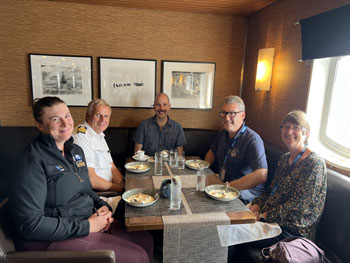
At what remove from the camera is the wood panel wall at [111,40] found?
321cm

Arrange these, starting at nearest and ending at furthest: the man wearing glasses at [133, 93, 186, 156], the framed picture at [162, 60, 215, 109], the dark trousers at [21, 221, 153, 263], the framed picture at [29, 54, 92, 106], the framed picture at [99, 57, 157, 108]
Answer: the dark trousers at [21, 221, 153, 263]
the man wearing glasses at [133, 93, 186, 156]
the framed picture at [29, 54, 92, 106]
the framed picture at [99, 57, 157, 108]
the framed picture at [162, 60, 215, 109]

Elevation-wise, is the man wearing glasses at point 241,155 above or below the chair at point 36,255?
above

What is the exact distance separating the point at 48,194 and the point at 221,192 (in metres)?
1.20

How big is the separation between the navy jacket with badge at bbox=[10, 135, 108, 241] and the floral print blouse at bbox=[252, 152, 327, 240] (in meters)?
1.39

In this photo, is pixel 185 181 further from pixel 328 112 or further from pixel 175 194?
pixel 328 112

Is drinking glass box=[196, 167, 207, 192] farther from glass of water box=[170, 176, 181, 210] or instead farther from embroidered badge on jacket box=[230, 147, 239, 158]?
embroidered badge on jacket box=[230, 147, 239, 158]

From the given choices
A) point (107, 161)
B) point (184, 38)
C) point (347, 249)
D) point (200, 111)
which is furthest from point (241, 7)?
point (347, 249)

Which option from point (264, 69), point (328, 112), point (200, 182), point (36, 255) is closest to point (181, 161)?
point (200, 182)

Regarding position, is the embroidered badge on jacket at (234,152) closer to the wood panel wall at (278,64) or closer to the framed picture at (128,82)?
the wood panel wall at (278,64)

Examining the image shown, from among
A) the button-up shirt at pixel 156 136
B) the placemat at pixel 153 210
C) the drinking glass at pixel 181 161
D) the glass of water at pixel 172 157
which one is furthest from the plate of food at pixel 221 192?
the button-up shirt at pixel 156 136

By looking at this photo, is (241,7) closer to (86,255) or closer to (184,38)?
(184,38)

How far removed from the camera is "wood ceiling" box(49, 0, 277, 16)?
301cm

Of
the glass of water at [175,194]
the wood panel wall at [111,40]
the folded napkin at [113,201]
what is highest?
the wood panel wall at [111,40]

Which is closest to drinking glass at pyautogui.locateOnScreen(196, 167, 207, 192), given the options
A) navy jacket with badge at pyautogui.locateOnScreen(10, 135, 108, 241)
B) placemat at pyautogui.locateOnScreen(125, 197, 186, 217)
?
placemat at pyautogui.locateOnScreen(125, 197, 186, 217)
